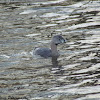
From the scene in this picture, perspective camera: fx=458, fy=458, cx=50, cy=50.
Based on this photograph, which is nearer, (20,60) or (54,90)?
(54,90)

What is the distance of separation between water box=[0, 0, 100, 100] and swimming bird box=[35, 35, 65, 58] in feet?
0.82

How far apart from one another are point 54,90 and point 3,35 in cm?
715

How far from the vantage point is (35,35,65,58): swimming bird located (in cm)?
1551

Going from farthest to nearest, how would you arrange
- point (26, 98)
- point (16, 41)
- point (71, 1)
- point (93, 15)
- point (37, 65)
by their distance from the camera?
point (71, 1)
point (93, 15)
point (16, 41)
point (37, 65)
point (26, 98)

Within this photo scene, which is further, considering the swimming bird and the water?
the swimming bird

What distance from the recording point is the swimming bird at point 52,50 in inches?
611

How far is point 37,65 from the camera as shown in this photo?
14039 mm

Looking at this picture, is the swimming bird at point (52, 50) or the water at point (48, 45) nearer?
the water at point (48, 45)

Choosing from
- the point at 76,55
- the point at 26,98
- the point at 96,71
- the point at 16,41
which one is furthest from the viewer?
the point at 16,41

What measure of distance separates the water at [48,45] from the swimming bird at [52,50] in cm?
25

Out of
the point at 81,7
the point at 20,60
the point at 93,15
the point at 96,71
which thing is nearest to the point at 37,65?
the point at 20,60

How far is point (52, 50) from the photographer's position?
51.4ft

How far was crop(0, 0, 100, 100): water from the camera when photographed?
11484 mm

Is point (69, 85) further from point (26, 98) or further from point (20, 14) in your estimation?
point (20, 14)
